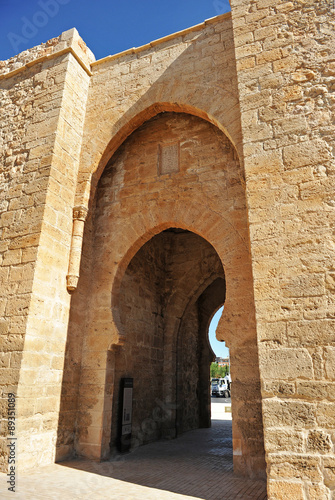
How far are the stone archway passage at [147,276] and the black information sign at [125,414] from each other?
0.54 feet

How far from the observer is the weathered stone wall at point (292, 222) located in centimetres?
279

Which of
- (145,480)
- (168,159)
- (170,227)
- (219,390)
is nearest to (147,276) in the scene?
(170,227)

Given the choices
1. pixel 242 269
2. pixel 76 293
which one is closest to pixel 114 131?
pixel 76 293

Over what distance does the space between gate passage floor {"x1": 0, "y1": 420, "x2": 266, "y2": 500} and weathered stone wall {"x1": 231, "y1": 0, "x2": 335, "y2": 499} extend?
97 centimetres

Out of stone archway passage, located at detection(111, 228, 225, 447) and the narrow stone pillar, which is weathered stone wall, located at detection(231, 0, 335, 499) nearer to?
the narrow stone pillar

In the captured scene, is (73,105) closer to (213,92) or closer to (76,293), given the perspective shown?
(213,92)

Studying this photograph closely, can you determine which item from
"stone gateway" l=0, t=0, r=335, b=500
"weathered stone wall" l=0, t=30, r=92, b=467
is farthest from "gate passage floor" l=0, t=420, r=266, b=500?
"weathered stone wall" l=0, t=30, r=92, b=467

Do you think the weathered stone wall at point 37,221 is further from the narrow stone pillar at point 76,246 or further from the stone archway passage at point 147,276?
the stone archway passage at point 147,276

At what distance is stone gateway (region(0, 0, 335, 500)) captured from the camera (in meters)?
3.08

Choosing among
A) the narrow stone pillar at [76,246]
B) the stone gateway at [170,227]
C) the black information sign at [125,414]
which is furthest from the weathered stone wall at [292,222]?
the black information sign at [125,414]

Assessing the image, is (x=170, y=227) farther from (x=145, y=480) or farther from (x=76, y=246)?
(x=145, y=480)

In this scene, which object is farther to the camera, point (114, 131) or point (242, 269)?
point (114, 131)

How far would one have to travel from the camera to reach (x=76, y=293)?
5.36 metres

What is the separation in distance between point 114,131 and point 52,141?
99 cm
